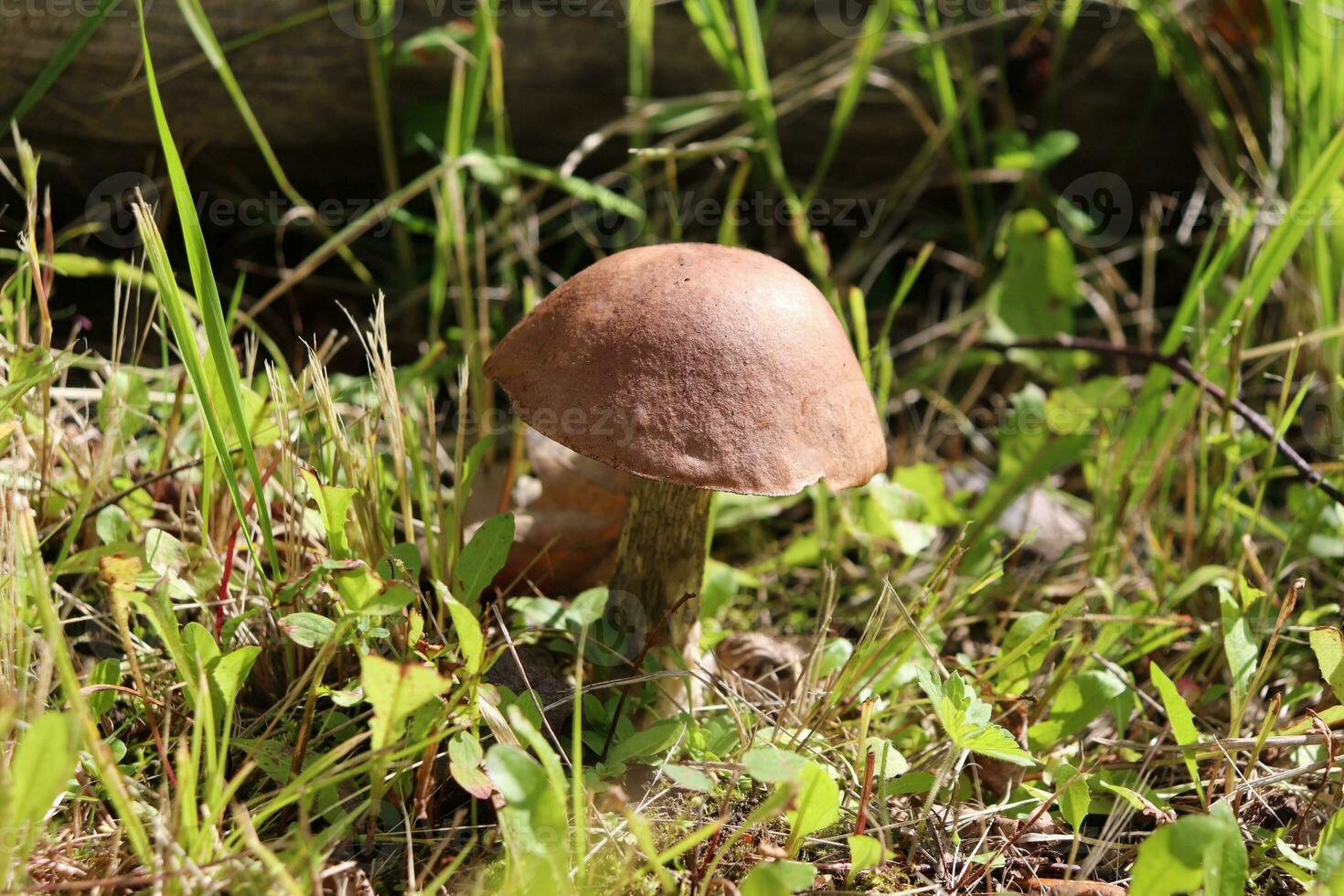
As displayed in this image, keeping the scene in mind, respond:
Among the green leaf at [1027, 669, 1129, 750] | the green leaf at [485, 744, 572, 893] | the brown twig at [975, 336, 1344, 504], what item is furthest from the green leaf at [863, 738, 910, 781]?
the brown twig at [975, 336, 1344, 504]

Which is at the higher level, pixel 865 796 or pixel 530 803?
pixel 530 803

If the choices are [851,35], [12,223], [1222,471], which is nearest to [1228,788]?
[1222,471]

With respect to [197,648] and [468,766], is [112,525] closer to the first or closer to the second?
[197,648]

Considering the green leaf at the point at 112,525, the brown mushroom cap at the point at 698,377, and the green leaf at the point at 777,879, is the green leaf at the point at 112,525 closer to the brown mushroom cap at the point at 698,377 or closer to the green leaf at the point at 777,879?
the brown mushroom cap at the point at 698,377

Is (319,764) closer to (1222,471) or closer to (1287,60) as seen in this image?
(1222,471)

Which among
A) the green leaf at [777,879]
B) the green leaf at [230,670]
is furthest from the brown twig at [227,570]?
the green leaf at [777,879]

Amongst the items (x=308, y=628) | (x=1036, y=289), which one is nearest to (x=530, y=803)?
(x=308, y=628)
